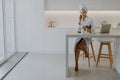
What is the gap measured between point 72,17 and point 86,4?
2.11 ft

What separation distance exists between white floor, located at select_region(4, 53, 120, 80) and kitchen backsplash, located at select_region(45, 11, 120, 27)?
1.46m

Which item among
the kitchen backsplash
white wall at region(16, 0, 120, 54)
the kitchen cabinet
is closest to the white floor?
white wall at region(16, 0, 120, 54)

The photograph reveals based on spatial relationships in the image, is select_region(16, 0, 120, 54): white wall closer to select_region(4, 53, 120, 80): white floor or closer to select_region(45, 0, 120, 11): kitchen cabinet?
select_region(45, 0, 120, 11): kitchen cabinet

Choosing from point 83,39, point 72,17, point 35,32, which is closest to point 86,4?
point 72,17

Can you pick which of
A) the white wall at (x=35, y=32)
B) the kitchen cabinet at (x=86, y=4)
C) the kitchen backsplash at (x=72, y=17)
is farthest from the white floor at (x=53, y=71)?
the kitchen cabinet at (x=86, y=4)

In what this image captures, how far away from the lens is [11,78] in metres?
4.15

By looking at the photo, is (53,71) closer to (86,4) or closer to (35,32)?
(35,32)

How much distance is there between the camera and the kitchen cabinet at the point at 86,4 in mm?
6516

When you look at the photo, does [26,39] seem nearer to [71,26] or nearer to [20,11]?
[20,11]

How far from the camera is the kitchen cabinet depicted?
6.52 meters

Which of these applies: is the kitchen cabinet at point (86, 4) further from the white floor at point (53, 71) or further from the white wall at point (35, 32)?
the white floor at point (53, 71)

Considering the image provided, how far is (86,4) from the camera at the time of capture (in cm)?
655

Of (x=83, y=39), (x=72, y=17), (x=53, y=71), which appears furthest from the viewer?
(x=72, y=17)

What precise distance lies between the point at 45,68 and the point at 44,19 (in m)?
2.10
